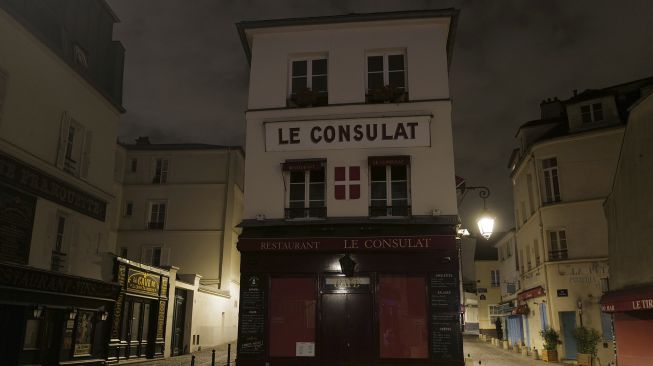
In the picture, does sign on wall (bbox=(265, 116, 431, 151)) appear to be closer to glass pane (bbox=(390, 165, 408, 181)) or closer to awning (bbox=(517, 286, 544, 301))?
glass pane (bbox=(390, 165, 408, 181))

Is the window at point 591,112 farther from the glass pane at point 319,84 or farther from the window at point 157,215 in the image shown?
the window at point 157,215

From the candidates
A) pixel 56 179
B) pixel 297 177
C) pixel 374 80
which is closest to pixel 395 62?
pixel 374 80

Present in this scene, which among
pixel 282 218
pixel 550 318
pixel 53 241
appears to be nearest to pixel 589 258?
pixel 550 318

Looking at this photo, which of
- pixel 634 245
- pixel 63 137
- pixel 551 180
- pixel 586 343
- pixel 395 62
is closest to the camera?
pixel 634 245

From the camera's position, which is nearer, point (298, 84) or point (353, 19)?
point (353, 19)

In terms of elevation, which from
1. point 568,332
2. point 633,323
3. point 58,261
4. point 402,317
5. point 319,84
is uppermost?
point 319,84

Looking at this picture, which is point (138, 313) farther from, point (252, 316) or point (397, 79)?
point (397, 79)

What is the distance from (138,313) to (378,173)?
1154 cm

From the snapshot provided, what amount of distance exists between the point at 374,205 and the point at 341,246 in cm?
150

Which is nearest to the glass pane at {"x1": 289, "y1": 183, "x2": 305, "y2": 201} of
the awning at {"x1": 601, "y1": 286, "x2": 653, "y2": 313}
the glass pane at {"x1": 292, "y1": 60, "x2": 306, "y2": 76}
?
the glass pane at {"x1": 292, "y1": 60, "x2": 306, "y2": 76}

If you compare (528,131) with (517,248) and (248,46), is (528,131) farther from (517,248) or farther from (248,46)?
(248,46)

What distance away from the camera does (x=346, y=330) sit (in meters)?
13.9

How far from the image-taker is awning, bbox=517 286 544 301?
24578mm

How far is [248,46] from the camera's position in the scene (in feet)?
55.6
